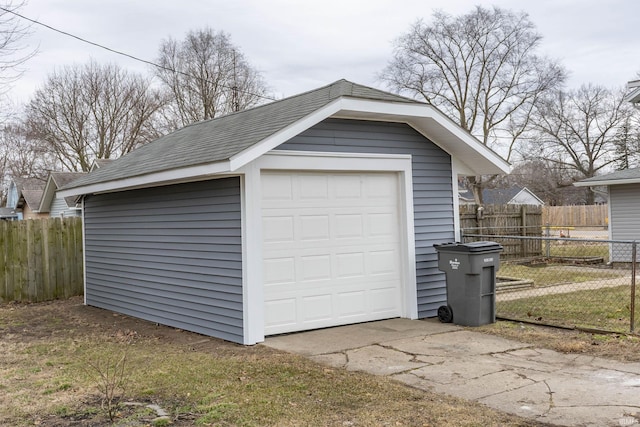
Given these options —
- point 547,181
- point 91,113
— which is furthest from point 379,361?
point 547,181

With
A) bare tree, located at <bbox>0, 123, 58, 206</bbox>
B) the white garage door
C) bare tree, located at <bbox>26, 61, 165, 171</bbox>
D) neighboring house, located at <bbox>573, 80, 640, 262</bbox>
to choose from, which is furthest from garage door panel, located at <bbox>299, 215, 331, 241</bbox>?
bare tree, located at <bbox>0, 123, 58, 206</bbox>

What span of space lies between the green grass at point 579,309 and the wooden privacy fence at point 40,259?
9026mm

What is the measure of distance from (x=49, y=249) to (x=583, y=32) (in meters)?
18.7

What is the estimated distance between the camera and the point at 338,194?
824 cm

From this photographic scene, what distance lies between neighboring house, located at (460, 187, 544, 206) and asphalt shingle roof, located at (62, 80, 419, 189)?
38.0 metres

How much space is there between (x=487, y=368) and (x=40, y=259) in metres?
10.2

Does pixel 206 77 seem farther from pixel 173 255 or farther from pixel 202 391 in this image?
pixel 202 391

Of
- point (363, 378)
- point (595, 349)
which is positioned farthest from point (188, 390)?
point (595, 349)

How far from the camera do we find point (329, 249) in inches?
320

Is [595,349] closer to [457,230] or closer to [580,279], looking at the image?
[457,230]

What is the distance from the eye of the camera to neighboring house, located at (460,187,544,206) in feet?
161

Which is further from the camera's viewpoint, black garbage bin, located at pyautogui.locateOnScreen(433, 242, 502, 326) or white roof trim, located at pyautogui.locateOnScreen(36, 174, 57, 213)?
white roof trim, located at pyautogui.locateOnScreen(36, 174, 57, 213)

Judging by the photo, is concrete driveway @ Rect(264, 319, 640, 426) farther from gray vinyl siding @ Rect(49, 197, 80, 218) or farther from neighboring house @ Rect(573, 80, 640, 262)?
gray vinyl siding @ Rect(49, 197, 80, 218)

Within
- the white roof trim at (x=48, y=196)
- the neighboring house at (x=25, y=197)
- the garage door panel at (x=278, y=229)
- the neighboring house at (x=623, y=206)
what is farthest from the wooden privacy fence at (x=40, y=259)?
the neighboring house at (x=25, y=197)
